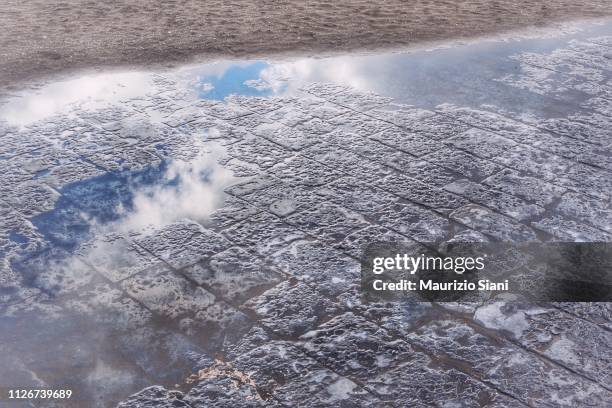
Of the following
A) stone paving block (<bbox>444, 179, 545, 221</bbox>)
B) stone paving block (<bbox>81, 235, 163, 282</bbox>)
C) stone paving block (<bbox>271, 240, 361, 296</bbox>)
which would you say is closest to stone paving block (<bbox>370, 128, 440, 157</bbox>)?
stone paving block (<bbox>444, 179, 545, 221</bbox>)

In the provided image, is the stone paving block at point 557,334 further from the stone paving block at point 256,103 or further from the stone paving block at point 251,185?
the stone paving block at point 256,103

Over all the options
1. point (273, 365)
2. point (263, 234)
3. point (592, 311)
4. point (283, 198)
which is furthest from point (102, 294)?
point (592, 311)

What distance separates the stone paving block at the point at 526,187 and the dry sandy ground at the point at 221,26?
3.80 meters

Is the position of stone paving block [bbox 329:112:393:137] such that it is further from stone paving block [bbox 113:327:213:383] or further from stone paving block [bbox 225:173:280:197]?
stone paving block [bbox 113:327:213:383]

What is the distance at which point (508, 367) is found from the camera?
4.22 metres

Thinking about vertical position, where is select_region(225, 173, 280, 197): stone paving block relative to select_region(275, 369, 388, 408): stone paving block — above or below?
above

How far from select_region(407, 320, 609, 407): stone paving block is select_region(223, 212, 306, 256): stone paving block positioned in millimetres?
1363

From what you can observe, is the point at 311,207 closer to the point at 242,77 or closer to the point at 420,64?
the point at 242,77

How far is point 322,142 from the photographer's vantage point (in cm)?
691

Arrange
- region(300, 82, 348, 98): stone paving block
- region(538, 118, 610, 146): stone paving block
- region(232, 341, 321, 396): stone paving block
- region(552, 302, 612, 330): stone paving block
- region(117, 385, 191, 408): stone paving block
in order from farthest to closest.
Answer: region(300, 82, 348, 98): stone paving block
region(538, 118, 610, 146): stone paving block
region(552, 302, 612, 330): stone paving block
region(232, 341, 321, 396): stone paving block
region(117, 385, 191, 408): stone paving block

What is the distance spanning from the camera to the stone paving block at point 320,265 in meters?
4.93

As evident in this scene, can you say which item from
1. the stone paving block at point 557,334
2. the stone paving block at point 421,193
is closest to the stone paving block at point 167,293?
the stone paving block at point 557,334

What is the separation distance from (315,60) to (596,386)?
598 cm

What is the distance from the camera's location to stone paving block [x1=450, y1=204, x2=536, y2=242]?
549 cm
